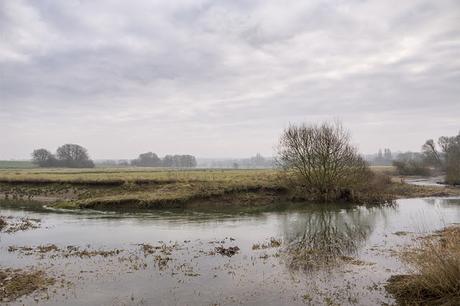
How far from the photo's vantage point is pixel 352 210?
3622 cm

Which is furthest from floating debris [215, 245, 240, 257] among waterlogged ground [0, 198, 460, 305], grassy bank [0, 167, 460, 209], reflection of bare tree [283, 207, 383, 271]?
grassy bank [0, 167, 460, 209]

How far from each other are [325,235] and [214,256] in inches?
320

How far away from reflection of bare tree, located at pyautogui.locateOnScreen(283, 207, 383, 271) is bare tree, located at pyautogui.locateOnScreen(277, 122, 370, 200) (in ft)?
20.8

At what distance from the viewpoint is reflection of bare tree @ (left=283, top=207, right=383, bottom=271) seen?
1786 centimetres

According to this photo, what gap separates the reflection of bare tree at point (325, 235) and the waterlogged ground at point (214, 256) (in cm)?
5

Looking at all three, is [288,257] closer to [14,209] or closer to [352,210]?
[352,210]

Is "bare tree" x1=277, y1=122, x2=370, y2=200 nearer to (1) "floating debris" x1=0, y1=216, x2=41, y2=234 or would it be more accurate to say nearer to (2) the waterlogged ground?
(2) the waterlogged ground

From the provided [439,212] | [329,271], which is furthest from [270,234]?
[439,212]

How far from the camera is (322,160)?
42375 mm

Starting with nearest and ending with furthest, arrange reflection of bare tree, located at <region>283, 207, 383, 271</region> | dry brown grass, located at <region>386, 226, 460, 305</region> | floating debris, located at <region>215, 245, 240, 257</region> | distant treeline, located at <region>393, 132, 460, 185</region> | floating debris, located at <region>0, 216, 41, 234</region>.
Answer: dry brown grass, located at <region>386, 226, 460, 305</region>
reflection of bare tree, located at <region>283, 207, 383, 271</region>
floating debris, located at <region>215, 245, 240, 257</region>
floating debris, located at <region>0, 216, 41, 234</region>
distant treeline, located at <region>393, 132, 460, 185</region>

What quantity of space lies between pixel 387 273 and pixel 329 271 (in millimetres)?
2025

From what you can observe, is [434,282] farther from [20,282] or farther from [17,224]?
[17,224]

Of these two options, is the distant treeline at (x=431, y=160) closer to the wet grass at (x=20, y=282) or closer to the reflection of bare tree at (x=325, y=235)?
the reflection of bare tree at (x=325, y=235)

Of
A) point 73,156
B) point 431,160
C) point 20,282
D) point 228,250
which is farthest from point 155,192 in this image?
point 73,156
